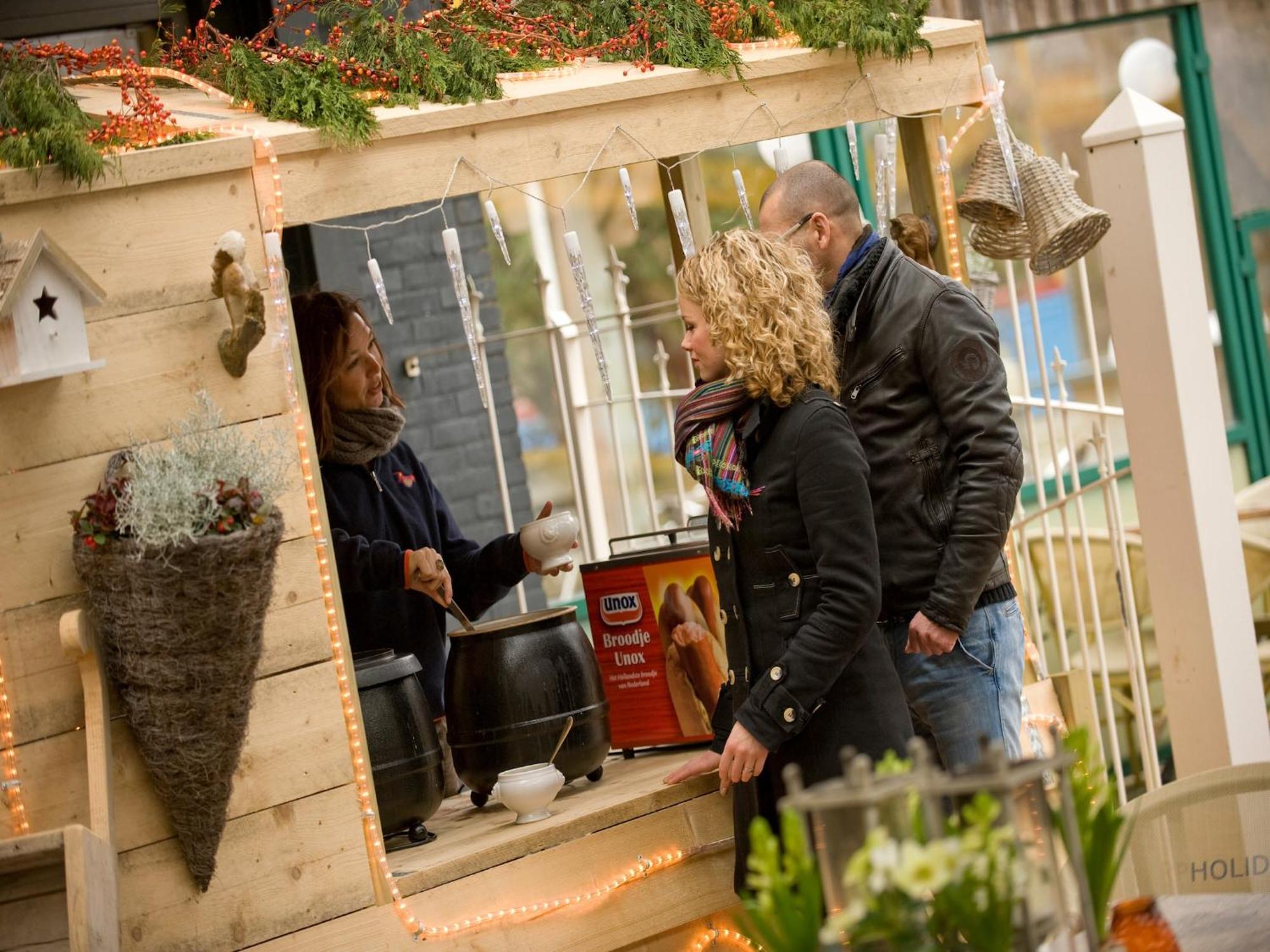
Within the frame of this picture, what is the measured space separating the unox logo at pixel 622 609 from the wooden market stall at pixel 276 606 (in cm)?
40

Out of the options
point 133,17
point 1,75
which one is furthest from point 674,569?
point 133,17

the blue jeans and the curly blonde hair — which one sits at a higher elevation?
the curly blonde hair

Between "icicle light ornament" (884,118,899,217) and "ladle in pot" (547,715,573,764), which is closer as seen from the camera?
"ladle in pot" (547,715,573,764)

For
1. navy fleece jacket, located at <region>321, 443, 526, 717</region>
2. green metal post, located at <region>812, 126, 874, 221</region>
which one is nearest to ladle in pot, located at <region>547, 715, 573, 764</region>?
navy fleece jacket, located at <region>321, 443, 526, 717</region>

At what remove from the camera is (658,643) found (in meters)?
3.22

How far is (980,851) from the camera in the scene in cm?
134

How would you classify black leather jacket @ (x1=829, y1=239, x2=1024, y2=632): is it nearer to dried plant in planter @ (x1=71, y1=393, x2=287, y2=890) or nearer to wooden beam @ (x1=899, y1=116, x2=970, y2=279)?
wooden beam @ (x1=899, y1=116, x2=970, y2=279)

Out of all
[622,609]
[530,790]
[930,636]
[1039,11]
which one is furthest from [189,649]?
[1039,11]

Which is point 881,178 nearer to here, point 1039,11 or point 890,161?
point 890,161

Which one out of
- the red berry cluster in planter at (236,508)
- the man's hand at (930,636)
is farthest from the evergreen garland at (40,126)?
the man's hand at (930,636)

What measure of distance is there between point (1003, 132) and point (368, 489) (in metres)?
1.55

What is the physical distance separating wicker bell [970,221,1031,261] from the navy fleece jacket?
1250 mm

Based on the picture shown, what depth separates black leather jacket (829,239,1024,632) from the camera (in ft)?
8.95

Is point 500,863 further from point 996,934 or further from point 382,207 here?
point 996,934
